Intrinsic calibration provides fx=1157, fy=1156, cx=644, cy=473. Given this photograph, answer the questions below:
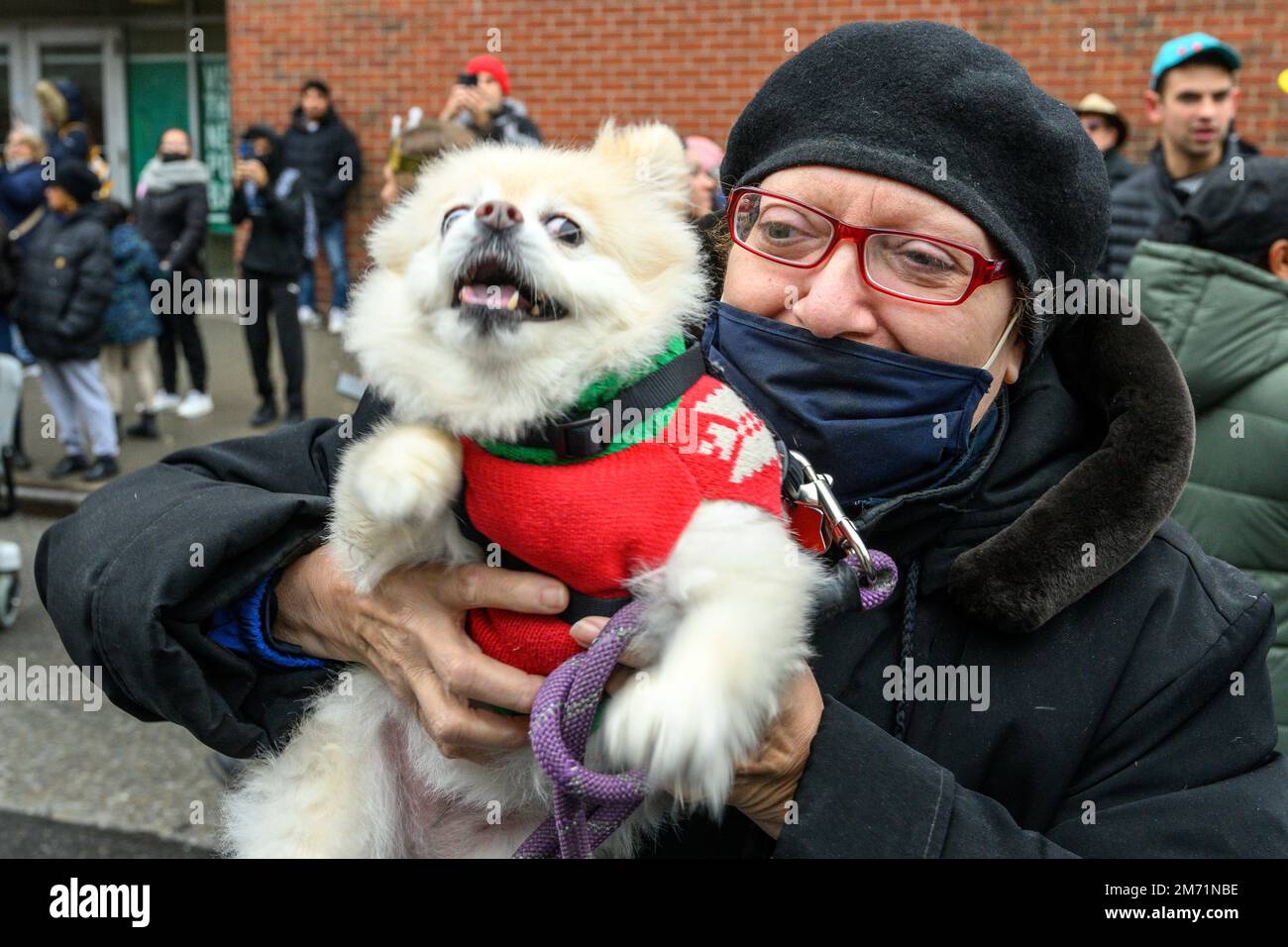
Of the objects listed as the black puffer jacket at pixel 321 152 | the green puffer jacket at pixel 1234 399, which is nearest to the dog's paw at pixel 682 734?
the green puffer jacket at pixel 1234 399

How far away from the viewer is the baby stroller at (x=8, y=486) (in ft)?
19.8

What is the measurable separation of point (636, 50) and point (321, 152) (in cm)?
313

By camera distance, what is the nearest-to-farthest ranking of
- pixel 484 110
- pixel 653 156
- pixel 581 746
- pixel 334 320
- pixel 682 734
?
pixel 682 734 → pixel 581 746 → pixel 653 156 → pixel 484 110 → pixel 334 320

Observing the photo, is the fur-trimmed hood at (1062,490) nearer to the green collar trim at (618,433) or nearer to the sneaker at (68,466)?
the green collar trim at (618,433)

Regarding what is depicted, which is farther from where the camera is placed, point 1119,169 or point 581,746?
point 1119,169

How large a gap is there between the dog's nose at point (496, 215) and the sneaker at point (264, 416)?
826 centimetres

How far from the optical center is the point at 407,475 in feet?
5.49

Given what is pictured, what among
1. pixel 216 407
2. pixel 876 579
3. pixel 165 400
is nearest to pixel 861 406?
pixel 876 579

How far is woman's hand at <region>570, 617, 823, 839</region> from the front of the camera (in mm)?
1657

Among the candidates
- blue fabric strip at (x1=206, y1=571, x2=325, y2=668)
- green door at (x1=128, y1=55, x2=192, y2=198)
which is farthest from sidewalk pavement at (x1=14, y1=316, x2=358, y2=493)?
blue fabric strip at (x1=206, y1=571, x2=325, y2=668)

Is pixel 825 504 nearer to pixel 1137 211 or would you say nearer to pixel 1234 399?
pixel 1234 399

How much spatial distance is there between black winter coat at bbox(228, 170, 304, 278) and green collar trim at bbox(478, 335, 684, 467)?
8.15 m
